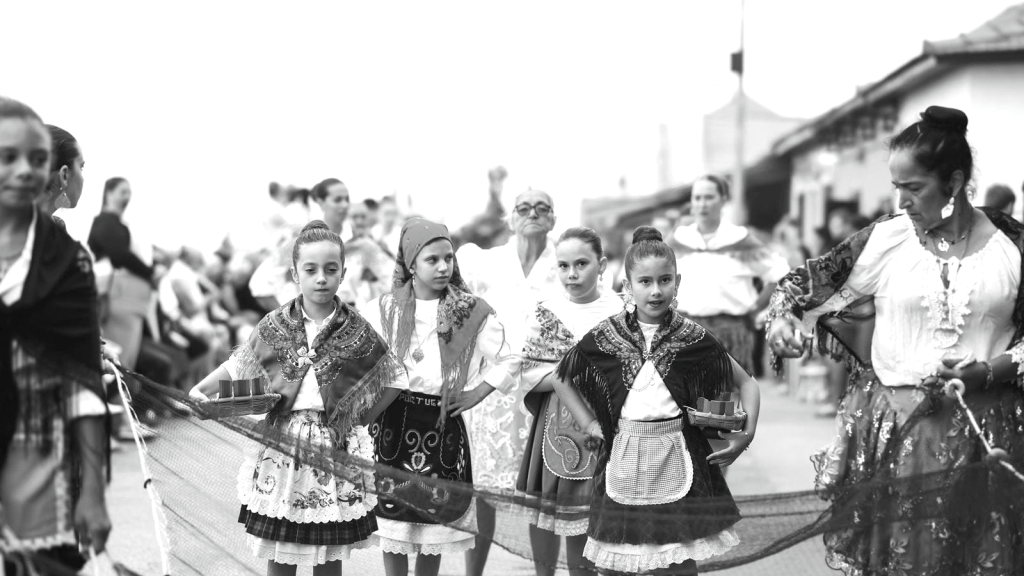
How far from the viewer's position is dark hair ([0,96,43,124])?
3.52 meters

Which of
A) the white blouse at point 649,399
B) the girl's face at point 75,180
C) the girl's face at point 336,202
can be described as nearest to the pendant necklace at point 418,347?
the white blouse at point 649,399

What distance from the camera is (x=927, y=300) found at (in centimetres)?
472

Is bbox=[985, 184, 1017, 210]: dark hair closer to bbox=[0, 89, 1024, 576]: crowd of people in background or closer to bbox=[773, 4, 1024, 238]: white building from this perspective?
bbox=[773, 4, 1024, 238]: white building

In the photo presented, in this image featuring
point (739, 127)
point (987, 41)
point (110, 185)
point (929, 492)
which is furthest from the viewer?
point (739, 127)

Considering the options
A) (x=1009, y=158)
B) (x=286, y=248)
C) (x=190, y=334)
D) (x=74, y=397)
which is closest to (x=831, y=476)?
(x=74, y=397)

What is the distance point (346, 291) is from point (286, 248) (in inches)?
22.3

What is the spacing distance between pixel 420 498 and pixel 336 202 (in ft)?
14.2

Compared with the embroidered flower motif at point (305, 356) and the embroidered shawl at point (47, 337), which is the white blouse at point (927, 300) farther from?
the embroidered shawl at point (47, 337)

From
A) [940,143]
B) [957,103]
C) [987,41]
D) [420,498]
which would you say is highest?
[987,41]

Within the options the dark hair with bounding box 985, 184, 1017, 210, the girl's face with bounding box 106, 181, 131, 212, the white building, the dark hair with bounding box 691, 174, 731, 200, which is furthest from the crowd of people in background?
the white building

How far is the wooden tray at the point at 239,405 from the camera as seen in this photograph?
16.1ft

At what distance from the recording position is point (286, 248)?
354 inches

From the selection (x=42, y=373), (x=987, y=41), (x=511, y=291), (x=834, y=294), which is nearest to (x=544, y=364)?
(x=511, y=291)

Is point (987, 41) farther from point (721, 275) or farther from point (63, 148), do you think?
point (63, 148)
